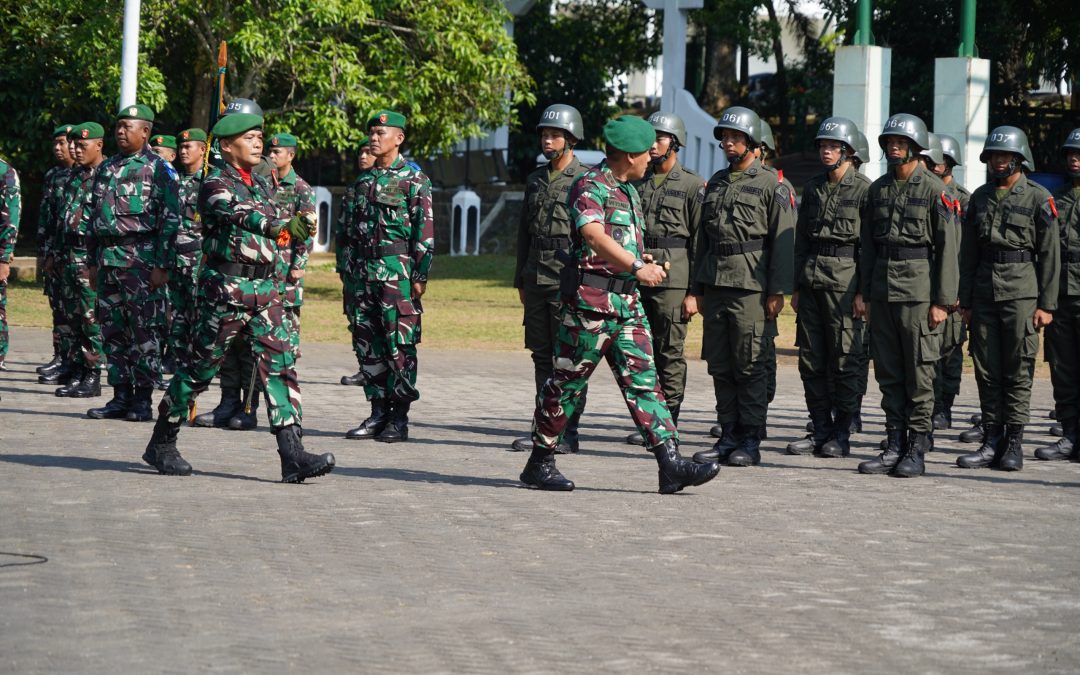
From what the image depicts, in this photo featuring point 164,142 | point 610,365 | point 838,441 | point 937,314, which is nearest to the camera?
point 610,365

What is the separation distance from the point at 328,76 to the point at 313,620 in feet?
55.2

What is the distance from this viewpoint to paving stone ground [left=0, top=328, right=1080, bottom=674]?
5449 millimetres

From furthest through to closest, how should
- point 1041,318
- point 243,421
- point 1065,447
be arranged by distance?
1. point 243,421
2. point 1065,447
3. point 1041,318

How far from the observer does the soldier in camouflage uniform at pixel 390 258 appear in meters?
10.6

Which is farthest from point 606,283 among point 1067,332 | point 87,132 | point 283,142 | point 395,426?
point 87,132

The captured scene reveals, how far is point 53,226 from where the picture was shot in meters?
14.0

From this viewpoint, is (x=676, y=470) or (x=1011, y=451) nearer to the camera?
(x=676, y=470)

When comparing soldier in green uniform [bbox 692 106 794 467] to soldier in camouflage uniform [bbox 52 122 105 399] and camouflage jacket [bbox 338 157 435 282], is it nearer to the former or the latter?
camouflage jacket [bbox 338 157 435 282]

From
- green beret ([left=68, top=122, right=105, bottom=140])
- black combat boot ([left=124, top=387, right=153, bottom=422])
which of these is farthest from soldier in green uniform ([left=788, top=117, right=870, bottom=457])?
green beret ([left=68, top=122, right=105, bottom=140])

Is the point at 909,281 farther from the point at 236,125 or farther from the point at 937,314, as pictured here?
the point at 236,125

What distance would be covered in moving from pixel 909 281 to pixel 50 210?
7827mm

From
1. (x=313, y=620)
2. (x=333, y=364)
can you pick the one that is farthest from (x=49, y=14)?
(x=313, y=620)

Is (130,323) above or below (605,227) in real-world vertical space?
below

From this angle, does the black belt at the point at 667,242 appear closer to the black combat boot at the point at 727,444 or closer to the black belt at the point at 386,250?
the black combat boot at the point at 727,444
